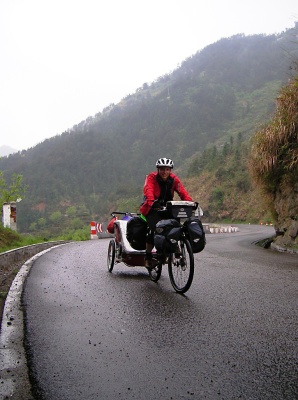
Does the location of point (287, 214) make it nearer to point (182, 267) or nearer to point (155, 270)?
point (155, 270)

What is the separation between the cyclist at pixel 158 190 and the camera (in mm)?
6215

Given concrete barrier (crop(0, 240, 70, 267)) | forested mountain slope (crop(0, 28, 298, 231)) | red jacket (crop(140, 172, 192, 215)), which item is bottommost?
concrete barrier (crop(0, 240, 70, 267))

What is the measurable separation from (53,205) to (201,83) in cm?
9801

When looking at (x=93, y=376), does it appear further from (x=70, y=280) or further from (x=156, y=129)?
(x=156, y=129)

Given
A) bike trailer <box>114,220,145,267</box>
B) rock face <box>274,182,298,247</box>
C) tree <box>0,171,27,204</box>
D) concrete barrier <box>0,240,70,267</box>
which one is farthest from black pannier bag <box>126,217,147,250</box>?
tree <box>0,171,27,204</box>

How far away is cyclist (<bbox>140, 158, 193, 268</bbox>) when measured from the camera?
621 cm

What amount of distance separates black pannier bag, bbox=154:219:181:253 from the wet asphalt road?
595 millimetres

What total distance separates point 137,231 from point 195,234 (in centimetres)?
135

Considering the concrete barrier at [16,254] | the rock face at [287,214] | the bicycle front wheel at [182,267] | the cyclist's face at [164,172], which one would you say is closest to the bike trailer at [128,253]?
the cyclist's face at [164,172]

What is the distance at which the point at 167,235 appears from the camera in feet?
19.3

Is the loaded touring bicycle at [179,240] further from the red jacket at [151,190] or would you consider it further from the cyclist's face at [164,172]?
the cyclist's face at [164,172]

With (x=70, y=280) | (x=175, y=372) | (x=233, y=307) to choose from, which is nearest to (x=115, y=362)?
(x=175, y=372)

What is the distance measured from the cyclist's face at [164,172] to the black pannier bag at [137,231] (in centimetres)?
84

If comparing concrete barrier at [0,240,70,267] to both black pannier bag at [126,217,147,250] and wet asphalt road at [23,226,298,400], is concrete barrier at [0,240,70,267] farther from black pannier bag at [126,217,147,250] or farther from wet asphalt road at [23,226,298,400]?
black pannier bag at [126,217,147,250]
